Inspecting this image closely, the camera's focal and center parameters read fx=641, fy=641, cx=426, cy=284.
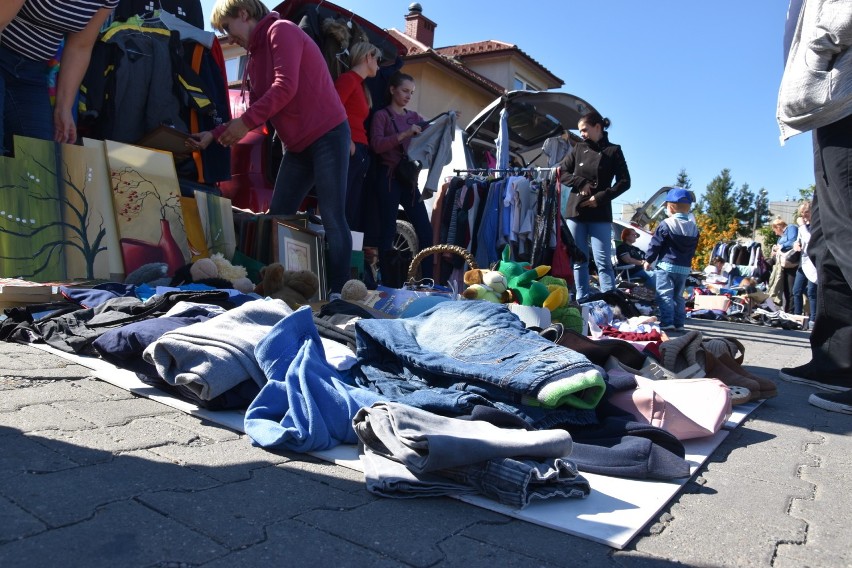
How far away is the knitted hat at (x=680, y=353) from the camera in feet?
10.1

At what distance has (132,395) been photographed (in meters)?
2.17

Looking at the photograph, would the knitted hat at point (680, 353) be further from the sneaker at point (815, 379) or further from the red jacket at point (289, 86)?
the red jacket at point (289, 86)

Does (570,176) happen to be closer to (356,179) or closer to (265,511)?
(356,179)

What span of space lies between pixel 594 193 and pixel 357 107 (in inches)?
103

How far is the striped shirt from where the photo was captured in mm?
3293

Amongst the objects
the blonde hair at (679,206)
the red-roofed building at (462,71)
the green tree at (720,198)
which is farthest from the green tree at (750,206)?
the blonde hair at (679,206)

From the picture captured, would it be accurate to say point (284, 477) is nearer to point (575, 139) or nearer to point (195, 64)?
point (195, 64)

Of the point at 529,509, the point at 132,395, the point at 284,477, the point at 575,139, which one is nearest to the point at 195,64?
the point at 132,395

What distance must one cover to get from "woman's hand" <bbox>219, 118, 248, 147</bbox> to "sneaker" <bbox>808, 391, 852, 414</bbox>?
355 centimetres

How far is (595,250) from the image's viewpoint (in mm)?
6754

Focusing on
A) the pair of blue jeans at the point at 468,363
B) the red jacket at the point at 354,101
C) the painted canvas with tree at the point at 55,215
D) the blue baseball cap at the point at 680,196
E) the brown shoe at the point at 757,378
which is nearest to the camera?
the pair of blue jeans at the point at 468,363

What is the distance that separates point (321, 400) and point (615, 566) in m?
0.97

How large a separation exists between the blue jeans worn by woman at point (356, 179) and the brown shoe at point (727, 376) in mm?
3482

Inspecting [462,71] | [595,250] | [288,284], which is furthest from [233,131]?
[462,71]
